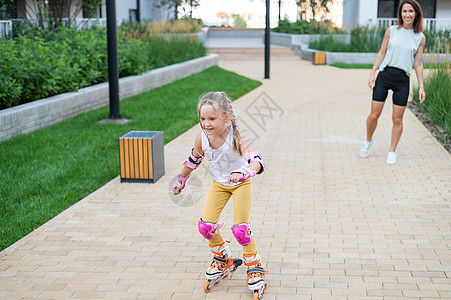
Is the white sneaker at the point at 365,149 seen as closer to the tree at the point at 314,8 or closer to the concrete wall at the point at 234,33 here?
the tree at the point at 314,8

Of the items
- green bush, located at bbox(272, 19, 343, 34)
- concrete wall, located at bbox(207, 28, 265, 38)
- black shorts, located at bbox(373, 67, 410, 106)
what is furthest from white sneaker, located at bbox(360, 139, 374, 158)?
concrete wall, located at bbox(207, 28, 265, 38)

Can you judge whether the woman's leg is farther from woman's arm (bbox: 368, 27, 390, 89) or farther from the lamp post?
the lamp post

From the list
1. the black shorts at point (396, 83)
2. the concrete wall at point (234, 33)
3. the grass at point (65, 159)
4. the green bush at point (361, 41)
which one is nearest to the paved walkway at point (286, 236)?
the grass at point (65, 159)

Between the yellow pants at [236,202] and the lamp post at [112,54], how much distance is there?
6830 millimetres

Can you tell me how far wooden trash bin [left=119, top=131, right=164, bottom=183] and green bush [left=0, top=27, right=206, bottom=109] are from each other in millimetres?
3356

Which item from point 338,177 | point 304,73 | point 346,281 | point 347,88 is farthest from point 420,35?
point 304,73

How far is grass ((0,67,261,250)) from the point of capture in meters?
6.03

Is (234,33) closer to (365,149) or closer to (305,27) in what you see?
(305,27)

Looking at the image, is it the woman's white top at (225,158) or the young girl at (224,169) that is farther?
the woman's white top at (225,158)

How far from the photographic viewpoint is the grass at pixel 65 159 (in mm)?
6031

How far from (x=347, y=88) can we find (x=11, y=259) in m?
13.2

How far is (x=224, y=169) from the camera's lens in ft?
13.6

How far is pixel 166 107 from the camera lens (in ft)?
41.5

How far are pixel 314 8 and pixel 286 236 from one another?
119ft
